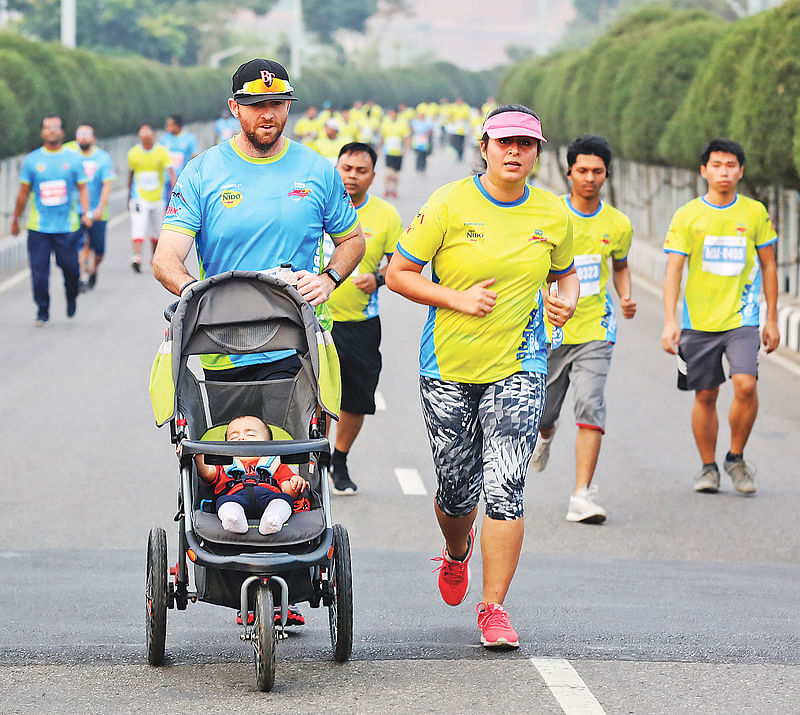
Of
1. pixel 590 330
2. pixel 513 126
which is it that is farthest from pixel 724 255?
pixel 513 126

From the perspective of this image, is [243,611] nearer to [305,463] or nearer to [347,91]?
[305,463]

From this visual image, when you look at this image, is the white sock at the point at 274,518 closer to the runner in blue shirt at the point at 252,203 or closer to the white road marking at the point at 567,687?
the runner in blue shirt at the point at 252,203

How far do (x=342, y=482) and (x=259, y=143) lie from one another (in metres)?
4.13

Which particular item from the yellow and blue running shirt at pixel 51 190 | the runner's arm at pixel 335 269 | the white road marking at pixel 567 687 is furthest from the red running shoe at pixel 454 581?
the yellow and blue running shirt at pixel 51 190

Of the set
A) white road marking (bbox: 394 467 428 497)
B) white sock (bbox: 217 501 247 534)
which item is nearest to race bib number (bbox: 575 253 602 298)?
white road marking (bbox: 394 467 428 497)

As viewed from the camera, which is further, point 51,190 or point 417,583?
point 51,190

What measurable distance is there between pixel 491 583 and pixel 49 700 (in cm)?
175

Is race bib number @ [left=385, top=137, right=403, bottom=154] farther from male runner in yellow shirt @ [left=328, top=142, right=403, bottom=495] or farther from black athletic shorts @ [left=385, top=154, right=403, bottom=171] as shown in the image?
male runner in yellow shirt @ [left=328, top=142, right=403, bottom=495]

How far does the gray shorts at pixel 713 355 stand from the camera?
10.2 metres

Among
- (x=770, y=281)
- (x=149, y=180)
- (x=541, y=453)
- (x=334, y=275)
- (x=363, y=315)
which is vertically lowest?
(x=541, y=453)

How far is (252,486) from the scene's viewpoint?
601 cm

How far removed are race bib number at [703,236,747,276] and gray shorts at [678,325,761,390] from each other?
1.17 feet

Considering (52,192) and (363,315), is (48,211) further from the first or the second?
(363,315)

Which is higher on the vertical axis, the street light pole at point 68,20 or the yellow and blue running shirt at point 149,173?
the street light pole at point 68,20
